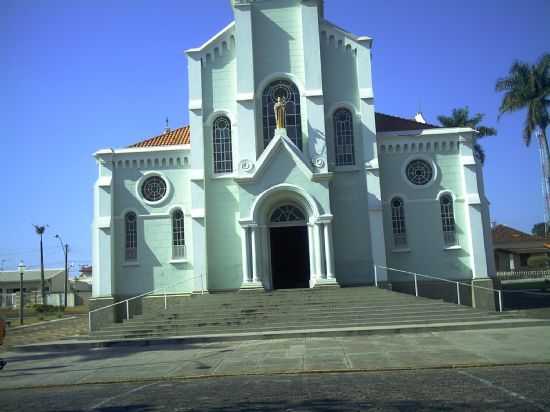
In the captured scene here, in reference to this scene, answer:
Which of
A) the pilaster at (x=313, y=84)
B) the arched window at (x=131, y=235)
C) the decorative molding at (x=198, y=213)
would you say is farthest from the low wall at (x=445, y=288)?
the arched window at (x=131, y=235)

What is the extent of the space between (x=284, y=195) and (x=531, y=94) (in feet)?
94.5

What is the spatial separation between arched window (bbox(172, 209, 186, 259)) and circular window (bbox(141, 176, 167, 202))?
1181 millimetres

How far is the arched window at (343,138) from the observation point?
26.8 meters

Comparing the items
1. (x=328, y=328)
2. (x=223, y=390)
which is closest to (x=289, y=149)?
(x=328, y=328)

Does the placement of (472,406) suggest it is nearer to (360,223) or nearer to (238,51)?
(360,223)

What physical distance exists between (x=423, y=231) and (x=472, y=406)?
19655mm

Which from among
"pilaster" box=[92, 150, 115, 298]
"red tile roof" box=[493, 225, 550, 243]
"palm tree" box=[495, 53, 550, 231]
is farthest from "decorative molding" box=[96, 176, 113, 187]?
"red tile roof" box=[493, 225, 550, 243]

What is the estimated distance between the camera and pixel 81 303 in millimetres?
63781

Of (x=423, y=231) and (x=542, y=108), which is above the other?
(x=542, y=108)

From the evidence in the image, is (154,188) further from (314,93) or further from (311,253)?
(314,93)

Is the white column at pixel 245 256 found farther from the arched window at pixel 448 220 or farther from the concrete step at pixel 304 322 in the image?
the arched window at pixel 448 220

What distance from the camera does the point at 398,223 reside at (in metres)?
27.2

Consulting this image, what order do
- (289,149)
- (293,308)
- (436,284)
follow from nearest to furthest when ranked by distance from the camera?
(293,308) < (289,149) < (436,284)

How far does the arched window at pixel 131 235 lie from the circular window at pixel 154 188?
1.13 m
